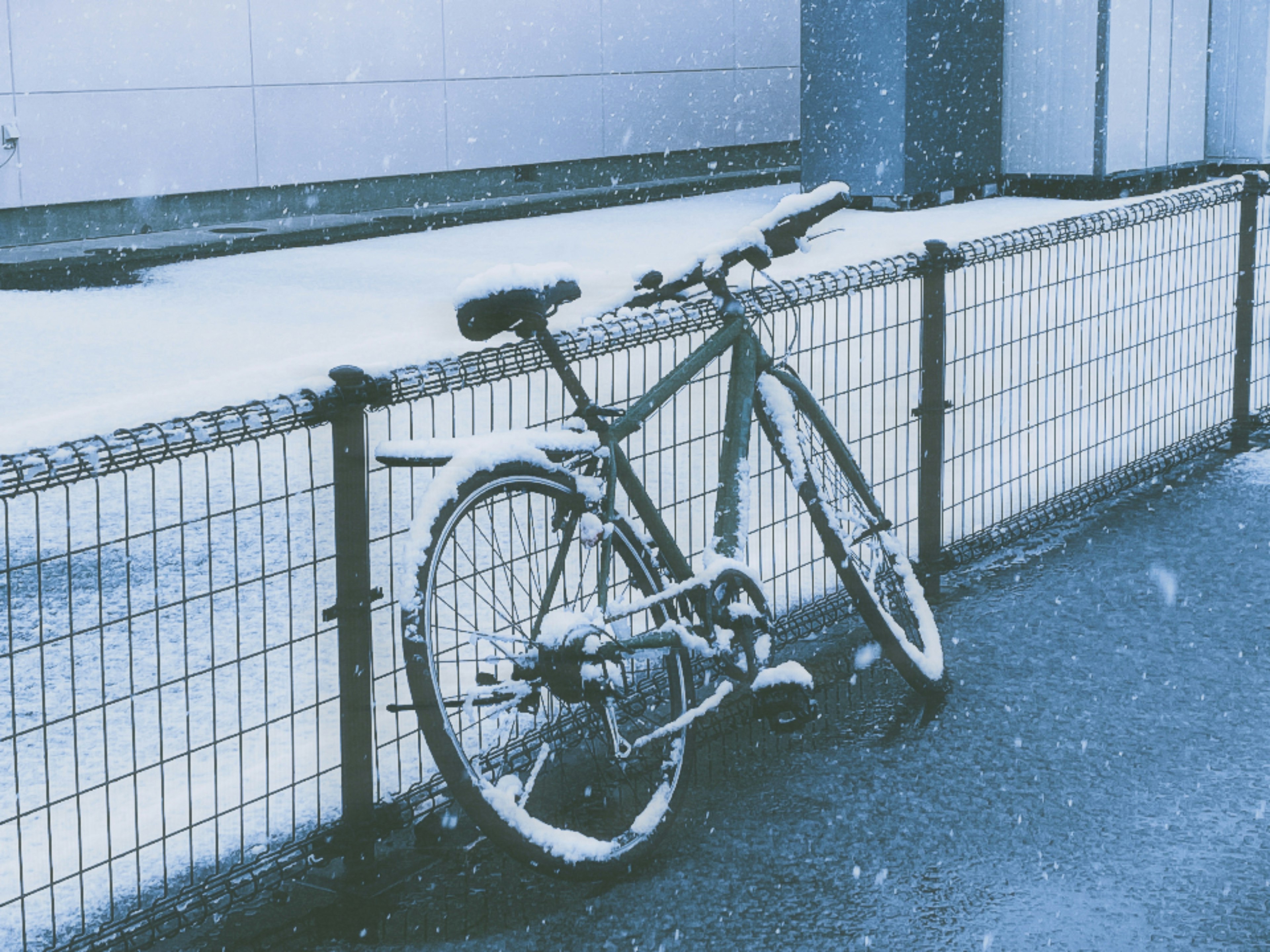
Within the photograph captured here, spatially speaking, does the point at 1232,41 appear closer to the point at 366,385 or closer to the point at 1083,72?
the point at 1083,72

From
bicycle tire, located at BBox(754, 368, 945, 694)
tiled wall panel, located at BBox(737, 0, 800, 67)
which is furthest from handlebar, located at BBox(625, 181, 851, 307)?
tiled wall panel, located at BBox(737, 0, 800, 67)

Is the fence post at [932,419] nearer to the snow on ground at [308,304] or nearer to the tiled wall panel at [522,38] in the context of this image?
the snow on ground at [308,304]

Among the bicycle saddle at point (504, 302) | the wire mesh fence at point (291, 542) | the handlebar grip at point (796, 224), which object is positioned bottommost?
the wire mesh fence at point (291, 542)

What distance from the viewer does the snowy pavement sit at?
355cm

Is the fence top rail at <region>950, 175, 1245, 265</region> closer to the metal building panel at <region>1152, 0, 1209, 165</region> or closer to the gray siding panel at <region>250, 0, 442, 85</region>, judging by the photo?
the gray siding panel at <region>250, 0, 442, 85</region>

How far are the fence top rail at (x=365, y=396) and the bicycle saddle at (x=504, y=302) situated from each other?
220 millimetres

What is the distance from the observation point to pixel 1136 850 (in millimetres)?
3881

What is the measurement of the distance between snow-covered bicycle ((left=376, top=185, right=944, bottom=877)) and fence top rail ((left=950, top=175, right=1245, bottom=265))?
146 centimetres

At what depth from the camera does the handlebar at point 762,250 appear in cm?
410

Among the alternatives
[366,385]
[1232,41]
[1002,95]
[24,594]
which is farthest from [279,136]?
[366,385]

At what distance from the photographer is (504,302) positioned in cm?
364

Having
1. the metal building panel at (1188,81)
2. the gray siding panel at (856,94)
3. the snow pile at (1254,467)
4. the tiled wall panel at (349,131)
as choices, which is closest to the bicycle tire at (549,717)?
the snow pile at (1254,467)

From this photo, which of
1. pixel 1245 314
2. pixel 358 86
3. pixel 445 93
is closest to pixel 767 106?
pixel 445 93

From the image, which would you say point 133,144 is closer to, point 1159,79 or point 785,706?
point 1159,79
